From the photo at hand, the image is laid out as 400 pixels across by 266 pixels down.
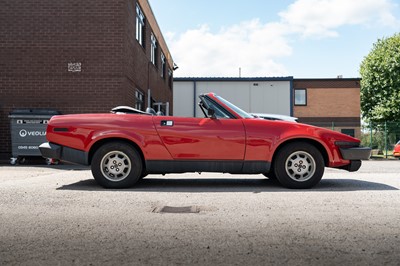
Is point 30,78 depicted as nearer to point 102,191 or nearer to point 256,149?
point 102,191

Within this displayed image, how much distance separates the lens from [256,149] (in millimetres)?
6414

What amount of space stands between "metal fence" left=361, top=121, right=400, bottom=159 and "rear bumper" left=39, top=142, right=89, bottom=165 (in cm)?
1949

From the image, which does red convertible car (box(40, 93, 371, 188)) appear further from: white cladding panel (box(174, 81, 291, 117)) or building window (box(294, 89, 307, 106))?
building window (box(294, 89, 307, 106))

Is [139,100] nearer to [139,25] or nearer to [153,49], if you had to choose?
[139,25]

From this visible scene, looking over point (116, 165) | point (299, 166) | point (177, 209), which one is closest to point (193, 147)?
point (116, 165)

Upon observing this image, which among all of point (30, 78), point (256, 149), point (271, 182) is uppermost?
point (30, 78)

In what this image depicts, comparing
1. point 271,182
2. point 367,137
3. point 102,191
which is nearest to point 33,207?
point 102,191

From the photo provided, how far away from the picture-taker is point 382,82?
1465 inches

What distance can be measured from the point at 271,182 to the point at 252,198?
1.99 meters

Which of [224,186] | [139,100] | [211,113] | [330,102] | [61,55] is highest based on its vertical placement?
[61,55]

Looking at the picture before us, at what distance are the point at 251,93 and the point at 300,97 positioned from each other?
5.31 metres

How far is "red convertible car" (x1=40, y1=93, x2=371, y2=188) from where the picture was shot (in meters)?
6.38

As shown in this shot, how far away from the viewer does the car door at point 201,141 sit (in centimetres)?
641

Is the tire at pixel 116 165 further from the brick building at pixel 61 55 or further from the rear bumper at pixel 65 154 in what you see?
the brick building at pixel 61 55
